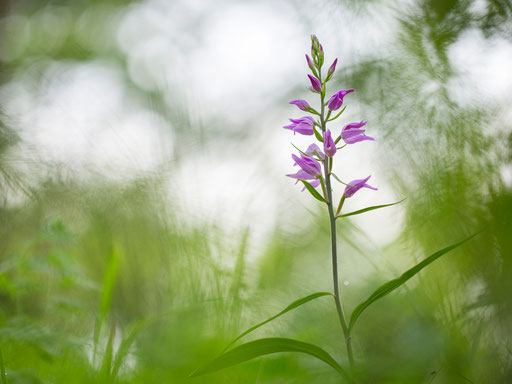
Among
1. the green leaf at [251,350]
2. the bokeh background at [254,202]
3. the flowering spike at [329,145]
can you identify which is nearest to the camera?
the green leaf at [251,350]

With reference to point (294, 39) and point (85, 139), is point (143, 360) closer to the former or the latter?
point (85, 139)

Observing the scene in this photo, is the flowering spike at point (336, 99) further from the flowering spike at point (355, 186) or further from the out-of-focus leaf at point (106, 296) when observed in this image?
the out-of-focus leaf at point (106, 296)

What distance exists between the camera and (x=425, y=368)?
0.88m

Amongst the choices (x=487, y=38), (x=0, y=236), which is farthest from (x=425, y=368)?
(x=0, y=236)

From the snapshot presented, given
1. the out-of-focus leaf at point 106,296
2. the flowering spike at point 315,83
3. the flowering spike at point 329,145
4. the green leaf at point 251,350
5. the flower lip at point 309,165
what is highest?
the flowering spike at point 315,83

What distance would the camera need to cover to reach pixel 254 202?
172 cm

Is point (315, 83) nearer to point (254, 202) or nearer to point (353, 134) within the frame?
point (353, 134)

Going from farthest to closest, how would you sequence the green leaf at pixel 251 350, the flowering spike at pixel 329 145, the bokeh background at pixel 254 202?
the bokeh background at pixel 254 202 → the flowering spike at pixel 329 145 → the green leaf at pixel 251 350

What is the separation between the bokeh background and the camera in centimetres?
101

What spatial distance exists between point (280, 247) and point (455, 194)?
32.1 inches

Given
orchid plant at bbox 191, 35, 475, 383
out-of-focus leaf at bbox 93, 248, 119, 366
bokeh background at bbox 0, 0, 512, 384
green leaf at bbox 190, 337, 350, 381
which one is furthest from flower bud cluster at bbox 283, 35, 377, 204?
out-of-focus leaf at bbox 93, 248, 119, 366

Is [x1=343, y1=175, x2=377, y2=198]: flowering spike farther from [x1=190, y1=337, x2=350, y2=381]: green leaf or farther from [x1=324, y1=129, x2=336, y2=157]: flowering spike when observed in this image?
[x1=190, y1=337, x2=350, y2=381]: green leaf

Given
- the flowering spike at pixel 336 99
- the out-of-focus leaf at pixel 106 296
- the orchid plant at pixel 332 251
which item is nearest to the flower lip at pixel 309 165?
the orchid plant at pixel 332 251

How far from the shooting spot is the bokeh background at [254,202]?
101 centimetres
